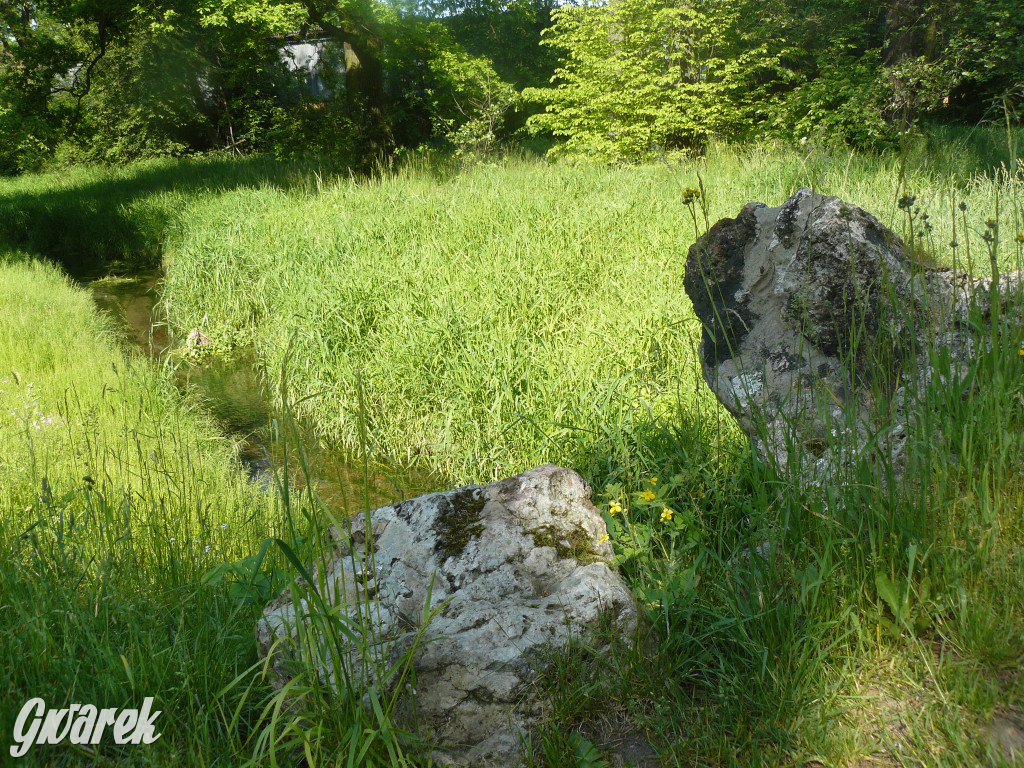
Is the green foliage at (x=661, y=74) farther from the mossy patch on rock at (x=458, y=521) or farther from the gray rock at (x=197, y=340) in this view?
the mossy patch on rock at (x=458, y=521)

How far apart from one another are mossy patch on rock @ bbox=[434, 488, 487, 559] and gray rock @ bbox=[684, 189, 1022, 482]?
92 cm

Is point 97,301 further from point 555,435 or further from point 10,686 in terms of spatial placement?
point 10,686

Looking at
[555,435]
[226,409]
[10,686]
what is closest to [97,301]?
[226,409]

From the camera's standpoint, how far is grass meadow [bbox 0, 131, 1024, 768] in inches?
64.6

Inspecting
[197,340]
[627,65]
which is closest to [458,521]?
[197,340]

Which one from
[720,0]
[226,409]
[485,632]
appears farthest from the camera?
[720,0]

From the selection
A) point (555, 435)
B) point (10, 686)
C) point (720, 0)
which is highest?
point (720, 0)

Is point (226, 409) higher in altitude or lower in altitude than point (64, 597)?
lower

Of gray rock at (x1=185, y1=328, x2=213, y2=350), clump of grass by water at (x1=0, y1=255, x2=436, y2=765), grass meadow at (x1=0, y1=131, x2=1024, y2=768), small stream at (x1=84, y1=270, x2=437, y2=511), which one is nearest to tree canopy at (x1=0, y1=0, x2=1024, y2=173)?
grass meadow at (x1=0, y1=131, x2=1024, y2=768)

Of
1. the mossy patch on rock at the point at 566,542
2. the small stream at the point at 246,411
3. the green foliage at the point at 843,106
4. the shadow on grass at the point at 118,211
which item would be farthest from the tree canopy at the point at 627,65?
the mossy patch on rock at the point at 566,542

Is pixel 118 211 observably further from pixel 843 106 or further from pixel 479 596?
pixel 479 596

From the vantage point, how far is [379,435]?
17.2 ft

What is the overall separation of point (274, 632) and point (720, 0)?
14.0 meters

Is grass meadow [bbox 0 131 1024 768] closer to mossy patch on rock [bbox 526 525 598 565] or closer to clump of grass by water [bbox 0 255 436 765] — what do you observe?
clump of grass by water [bbox 0 255 436 765]
